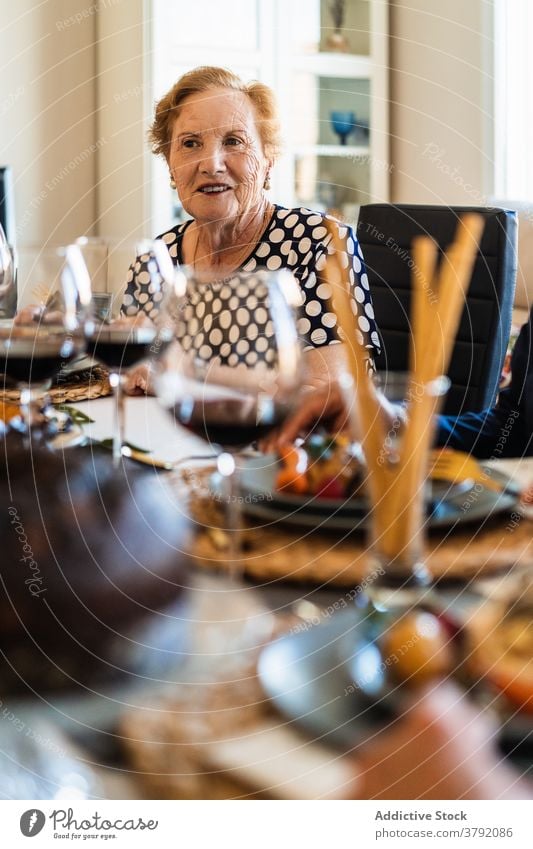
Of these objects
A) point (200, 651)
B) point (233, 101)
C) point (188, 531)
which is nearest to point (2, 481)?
point (188, 531)

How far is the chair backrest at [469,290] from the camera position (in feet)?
4.21

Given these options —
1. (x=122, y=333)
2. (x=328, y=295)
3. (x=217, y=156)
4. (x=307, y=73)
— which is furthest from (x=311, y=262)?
(x=307, y=73)

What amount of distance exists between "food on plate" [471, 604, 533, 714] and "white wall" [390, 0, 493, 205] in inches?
92.2

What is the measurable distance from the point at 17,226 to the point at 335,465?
7.84ft

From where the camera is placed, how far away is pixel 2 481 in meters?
0.57

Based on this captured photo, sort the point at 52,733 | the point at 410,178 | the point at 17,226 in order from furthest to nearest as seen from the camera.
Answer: the point at 410,178
the point at 17,226
the point at 52,733

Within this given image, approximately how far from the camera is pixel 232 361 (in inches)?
15.9

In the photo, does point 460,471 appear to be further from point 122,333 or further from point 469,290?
point 469,290

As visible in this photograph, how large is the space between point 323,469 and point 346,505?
7 centimetres

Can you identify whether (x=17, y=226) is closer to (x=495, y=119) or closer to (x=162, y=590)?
(x=495, y=119)

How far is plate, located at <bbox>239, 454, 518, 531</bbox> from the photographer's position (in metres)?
0.47

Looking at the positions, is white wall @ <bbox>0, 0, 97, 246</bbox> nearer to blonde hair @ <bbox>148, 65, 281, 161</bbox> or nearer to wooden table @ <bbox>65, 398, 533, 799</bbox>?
blonde hair @ <bbox>148, 65, 281, 161</bbox>

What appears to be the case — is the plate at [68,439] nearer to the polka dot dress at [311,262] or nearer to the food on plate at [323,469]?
the food on plate at [323,469]

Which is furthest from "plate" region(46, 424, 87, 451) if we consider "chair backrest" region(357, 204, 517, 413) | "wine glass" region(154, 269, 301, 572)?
"chair backrest" region(357, 204, 517, 413)
